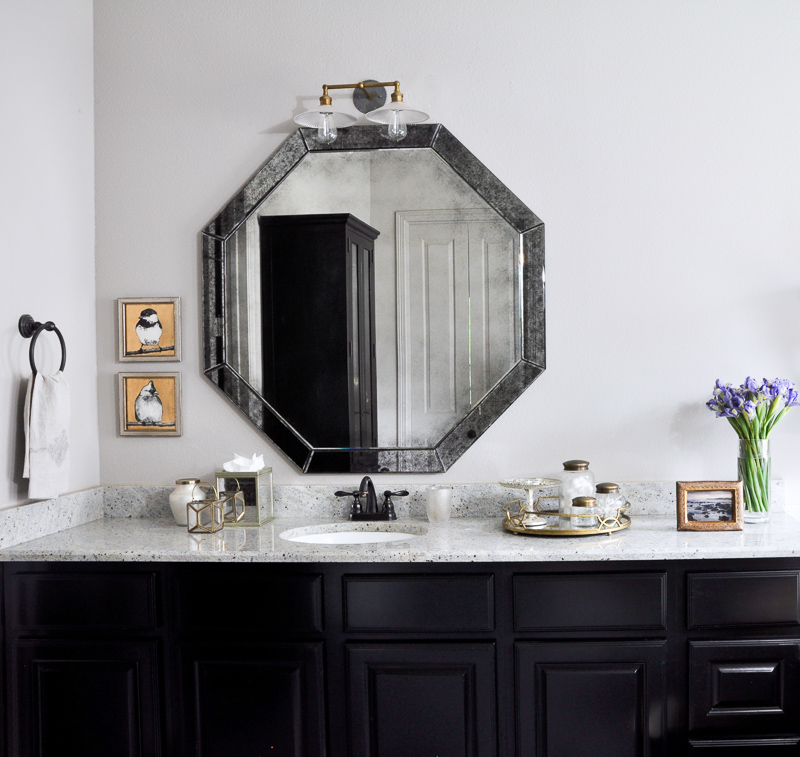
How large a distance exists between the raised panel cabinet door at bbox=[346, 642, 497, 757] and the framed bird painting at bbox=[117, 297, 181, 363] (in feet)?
4.00

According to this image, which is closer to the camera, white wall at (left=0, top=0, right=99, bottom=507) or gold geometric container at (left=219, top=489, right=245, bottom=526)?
white wall at (left=0, top=0, right=99, bottom=507)

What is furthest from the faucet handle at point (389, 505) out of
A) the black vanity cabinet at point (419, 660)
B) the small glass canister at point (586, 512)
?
the small glass canister at point (586, 512)

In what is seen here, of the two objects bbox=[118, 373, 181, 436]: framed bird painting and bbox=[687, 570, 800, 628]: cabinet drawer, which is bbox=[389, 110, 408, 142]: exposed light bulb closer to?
bbox=[118, 373, 181, 436]: framed bird painting

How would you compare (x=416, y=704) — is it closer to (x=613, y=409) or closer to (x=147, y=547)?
(x=147, y=547)

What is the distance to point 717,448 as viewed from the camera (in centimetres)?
246

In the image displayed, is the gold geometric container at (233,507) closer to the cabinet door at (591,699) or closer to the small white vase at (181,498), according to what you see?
the small white vase at (181,498)

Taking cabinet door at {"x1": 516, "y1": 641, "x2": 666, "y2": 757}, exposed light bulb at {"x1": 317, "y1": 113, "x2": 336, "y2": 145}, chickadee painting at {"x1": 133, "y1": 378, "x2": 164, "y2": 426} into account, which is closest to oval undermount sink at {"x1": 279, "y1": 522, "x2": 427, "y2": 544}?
cabinet door at {"x1": 516, "y1": 641, "x2": 666, "y2": 757}

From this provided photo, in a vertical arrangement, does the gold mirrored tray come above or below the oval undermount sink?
above

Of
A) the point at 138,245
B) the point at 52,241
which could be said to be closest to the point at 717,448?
the point at 138,245

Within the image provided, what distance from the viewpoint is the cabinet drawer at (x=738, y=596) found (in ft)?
6.33

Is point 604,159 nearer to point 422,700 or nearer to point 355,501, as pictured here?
point 355,501

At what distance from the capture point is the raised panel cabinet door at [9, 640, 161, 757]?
200cm

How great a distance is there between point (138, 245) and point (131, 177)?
236mm

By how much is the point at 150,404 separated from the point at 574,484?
56.4 inches
